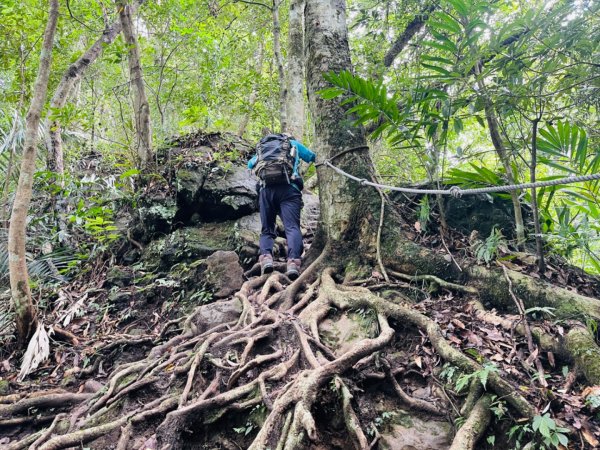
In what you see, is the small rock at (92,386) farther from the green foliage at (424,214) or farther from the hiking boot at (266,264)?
the green foliage at (424,214)

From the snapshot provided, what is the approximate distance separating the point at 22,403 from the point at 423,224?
167 inches

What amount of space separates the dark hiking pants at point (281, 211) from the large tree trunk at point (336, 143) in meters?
0.80

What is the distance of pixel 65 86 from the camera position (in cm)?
704

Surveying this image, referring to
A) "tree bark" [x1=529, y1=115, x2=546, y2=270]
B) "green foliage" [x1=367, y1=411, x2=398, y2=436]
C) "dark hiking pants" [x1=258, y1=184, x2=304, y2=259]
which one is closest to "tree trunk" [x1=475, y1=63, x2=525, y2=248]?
"tree bark" [x1=529, y1=115, x2=546, y2=270]

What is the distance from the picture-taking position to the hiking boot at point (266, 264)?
5059 millimetres

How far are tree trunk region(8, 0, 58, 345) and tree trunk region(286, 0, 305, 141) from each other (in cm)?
→ 437

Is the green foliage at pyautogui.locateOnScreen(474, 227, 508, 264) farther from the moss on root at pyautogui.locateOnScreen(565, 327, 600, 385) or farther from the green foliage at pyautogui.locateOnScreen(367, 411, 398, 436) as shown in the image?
the green foliage at pyautogui.locateOnScreen(367, 411, 398, 436)

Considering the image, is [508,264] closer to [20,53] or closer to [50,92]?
[20,53]

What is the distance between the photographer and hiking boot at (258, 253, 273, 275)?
5.06 m

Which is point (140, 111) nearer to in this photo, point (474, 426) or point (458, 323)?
point (458, 323)

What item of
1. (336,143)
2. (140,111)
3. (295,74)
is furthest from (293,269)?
(295,74)

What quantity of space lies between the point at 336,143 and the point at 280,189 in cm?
118

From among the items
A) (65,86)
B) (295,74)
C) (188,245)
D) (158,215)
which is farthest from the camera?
(295,74)

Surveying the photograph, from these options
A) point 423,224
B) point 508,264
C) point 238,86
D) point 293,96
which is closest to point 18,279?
point 423,224
